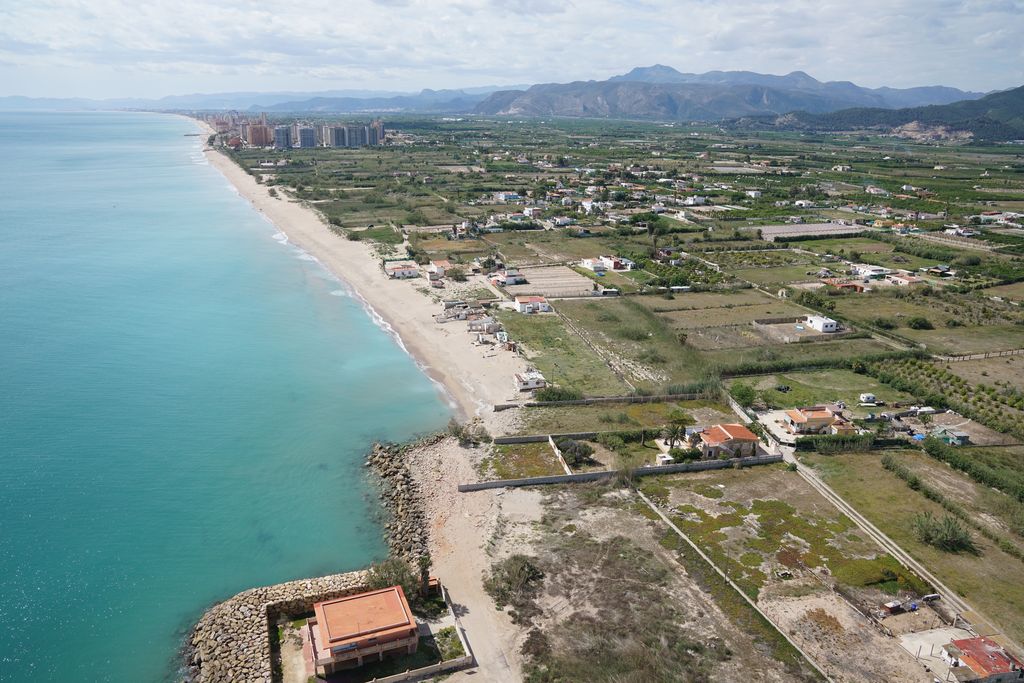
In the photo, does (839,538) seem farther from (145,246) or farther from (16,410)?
(145,246)

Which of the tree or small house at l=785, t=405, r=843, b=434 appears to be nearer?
the tree

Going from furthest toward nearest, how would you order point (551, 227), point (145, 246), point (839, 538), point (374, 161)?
1. point (374, 161)
2. point (551, 227)
3. point (145, 246)
4. point (839, 538)

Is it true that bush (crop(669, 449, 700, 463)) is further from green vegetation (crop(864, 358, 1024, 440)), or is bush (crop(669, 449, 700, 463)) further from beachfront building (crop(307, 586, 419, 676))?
green vegetation (crop(864, 358, 1024, 440))

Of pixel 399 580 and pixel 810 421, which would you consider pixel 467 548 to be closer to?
pixel 399 580

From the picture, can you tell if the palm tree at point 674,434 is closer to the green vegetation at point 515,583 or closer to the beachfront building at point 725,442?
the beachfront building at point 725,442

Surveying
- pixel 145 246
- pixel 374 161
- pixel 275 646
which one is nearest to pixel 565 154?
pixel 374 161

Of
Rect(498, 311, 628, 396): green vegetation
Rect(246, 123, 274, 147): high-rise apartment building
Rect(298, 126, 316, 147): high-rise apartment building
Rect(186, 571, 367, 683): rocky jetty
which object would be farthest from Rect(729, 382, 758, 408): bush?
Rect(246, 123, 274, 147): high-rise apartment building
